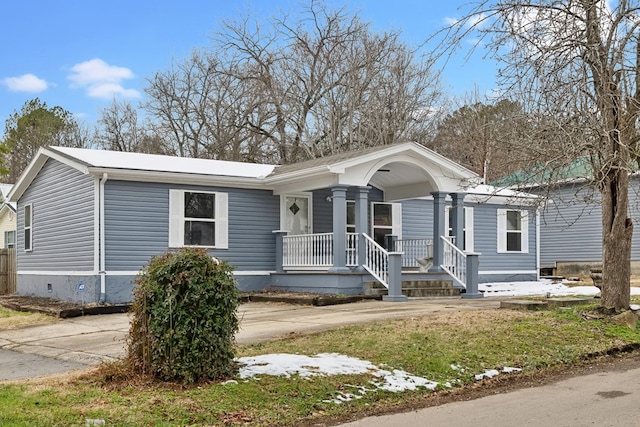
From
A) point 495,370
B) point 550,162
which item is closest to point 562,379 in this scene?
point 495,370

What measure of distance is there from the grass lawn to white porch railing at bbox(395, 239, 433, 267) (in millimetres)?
8881

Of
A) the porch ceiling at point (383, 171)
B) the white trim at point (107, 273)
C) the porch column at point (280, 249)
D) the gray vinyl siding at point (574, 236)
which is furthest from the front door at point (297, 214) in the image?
the gray vinyl siding at point (574, 236)

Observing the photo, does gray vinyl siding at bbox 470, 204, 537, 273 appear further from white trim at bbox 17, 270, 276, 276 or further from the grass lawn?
the grass lawn

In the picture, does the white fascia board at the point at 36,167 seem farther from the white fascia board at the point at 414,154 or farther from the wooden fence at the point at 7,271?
the white fascia board at the point at 414,154

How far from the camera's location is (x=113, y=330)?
12711 millimetres

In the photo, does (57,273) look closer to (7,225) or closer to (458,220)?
(458,220)

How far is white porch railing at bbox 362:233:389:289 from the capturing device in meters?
16.9

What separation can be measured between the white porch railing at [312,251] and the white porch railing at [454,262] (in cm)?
245

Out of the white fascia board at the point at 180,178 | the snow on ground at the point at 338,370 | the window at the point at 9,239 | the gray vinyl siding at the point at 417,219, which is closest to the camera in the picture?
the snow on ground at the point at 338,370

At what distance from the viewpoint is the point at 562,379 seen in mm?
8516

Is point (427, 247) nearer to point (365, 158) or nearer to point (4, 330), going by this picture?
point (365, 158)

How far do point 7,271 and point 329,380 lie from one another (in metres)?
19.0

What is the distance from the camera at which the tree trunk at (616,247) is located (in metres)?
11.4

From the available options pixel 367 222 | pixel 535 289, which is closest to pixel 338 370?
pixel 367 222
